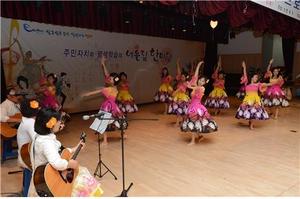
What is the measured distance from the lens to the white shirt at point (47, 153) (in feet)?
7.09

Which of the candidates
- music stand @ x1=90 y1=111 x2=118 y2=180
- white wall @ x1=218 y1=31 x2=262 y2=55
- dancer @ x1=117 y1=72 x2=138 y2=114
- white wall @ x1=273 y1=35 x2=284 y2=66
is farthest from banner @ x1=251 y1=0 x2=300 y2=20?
white wall @ x1=218 y1=31 x2=262 y2=55

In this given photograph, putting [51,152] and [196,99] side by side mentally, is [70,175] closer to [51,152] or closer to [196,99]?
[51,152]

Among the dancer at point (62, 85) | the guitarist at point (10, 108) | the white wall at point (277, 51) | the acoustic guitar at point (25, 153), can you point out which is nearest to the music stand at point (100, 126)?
the acoustic guitar at point (25, 153)

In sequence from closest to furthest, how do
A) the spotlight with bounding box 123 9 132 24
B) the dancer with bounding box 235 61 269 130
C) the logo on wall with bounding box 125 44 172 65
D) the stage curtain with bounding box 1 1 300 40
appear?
the stage curtain with bounding box 1 1 300 40 < the dancer with bounding box 235 61 269 130 < the spotlight with bounding box 123 9 132 24 < the logo on wall with bounding box 125 44 172 65

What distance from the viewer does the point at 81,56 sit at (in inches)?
318

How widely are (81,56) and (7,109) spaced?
4001 mm

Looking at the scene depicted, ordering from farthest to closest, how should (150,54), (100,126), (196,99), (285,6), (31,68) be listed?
1. (150,54)
2. (31,68)
3. (196,99)
4. (285,6)
5. (100,126)

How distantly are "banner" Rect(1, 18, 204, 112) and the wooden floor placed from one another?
1709 mm

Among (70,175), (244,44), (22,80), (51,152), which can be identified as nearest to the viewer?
(51,152)

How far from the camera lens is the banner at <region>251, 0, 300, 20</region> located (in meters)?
4.26

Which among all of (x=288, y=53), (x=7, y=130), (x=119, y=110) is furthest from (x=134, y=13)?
(x=288, y=53)

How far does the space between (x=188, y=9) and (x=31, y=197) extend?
14.9ft

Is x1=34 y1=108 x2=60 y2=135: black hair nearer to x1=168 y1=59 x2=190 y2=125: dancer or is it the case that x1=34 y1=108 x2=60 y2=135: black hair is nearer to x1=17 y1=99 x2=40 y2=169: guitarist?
x1=17 y1=99 x2=40 y2=169: guitarist

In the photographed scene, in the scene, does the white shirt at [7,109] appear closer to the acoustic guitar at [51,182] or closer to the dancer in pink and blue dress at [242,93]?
the acoustic guitar at [51,182]
